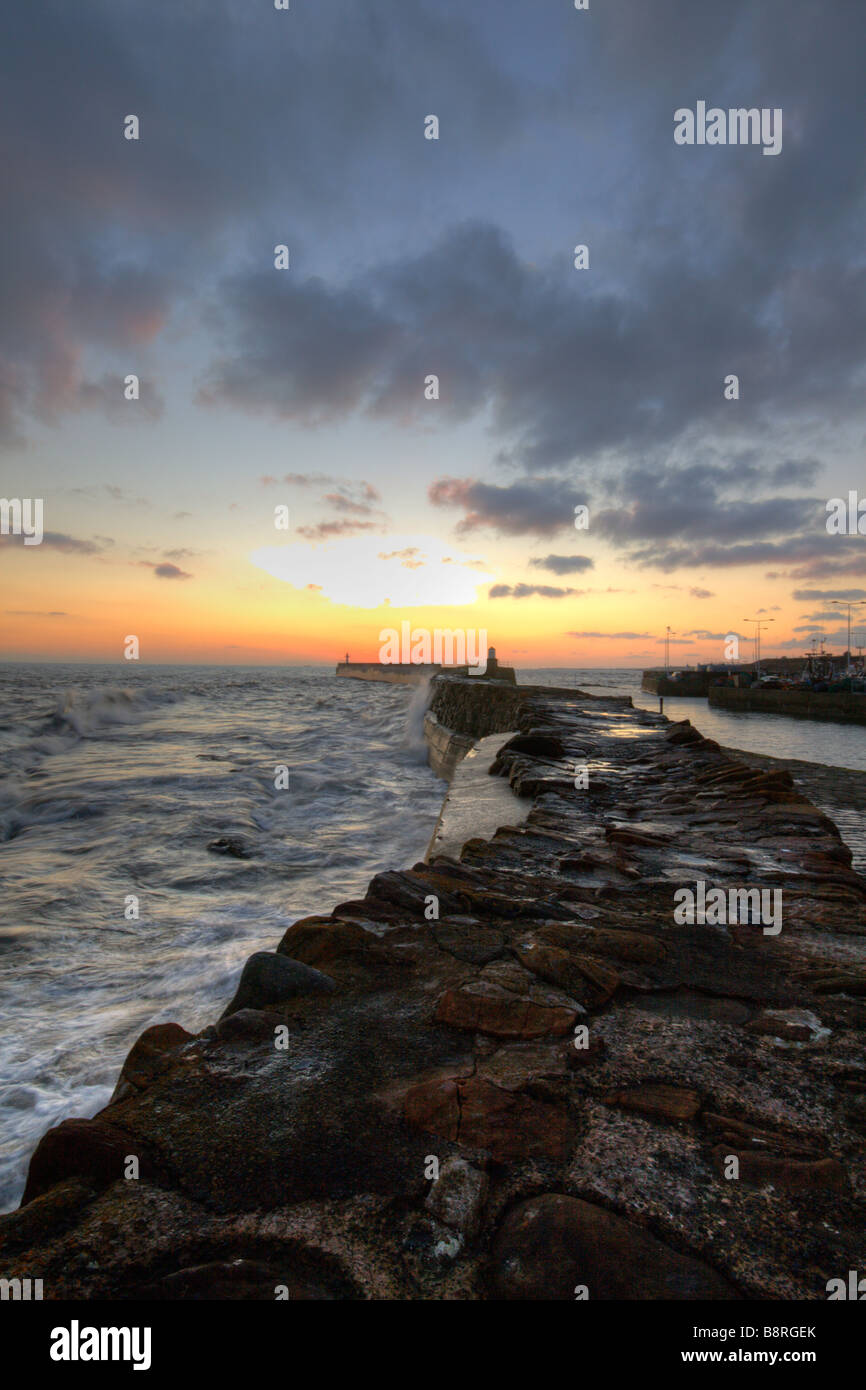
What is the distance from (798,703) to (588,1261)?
127 feet

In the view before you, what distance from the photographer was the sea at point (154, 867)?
13.5ft

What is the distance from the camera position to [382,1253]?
1.29 m

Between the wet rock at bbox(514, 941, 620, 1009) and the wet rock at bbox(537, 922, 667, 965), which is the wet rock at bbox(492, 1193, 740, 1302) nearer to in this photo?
the wet rock at bbox(514, 941, 620, 1009)

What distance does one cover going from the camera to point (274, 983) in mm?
2426

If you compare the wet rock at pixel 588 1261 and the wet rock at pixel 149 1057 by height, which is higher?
the wet rock at pixel 588 1261

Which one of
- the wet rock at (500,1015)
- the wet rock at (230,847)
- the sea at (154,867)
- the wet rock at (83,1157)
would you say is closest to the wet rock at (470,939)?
the wet rock at (500,1015)

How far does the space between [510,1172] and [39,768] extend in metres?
18.3

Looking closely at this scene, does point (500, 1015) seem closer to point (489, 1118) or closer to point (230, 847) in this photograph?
point (489, 1118)

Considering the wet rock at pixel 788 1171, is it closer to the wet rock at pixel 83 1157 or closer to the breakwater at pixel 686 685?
the wet rock at pixel 83 1157

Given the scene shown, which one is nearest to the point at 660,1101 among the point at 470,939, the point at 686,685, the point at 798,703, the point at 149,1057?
the point at 470,939

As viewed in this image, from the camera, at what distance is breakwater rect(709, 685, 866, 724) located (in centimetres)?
3022

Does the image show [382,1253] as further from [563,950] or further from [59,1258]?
[563,950]

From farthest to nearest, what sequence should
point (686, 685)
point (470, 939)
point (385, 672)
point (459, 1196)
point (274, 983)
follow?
point (385, 672) < point (686, 685) < point (470, 939) < point (274, 983) < point (459, 1196)

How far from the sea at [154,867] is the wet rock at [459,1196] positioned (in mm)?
2390
